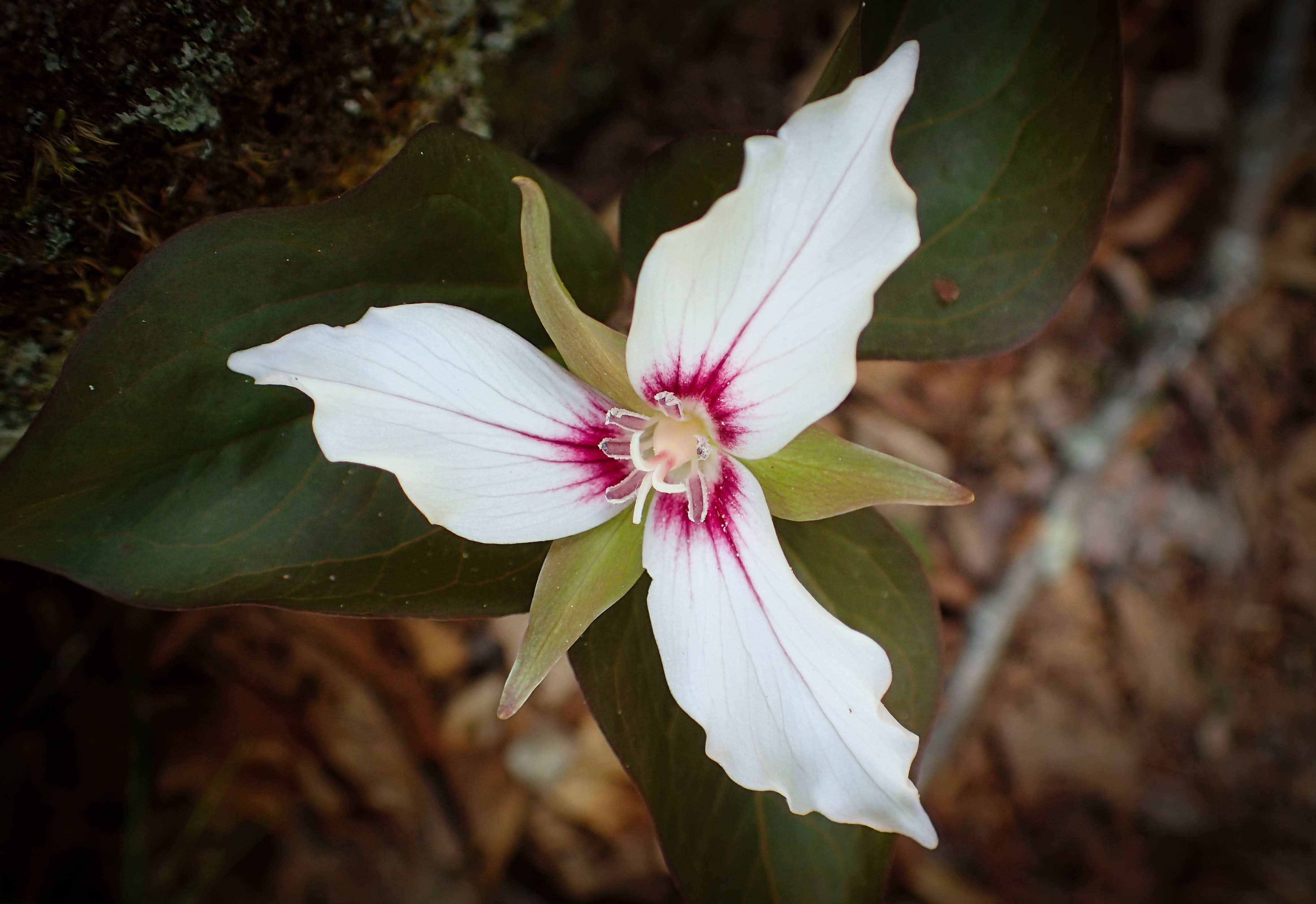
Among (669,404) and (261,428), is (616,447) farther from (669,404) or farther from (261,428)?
(261,428)

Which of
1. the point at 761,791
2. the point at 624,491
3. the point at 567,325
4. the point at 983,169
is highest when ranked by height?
the point at 983,169

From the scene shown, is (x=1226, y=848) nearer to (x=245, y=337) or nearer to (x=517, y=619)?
(x=517, y=619)

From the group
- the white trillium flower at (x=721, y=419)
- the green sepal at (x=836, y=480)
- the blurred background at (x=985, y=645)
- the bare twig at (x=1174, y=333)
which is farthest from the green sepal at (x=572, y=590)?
the bare twig at (x=1174, y=333)

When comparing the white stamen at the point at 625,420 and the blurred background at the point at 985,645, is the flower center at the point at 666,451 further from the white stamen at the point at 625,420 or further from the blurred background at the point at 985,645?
the blurred background at the point at 985,645

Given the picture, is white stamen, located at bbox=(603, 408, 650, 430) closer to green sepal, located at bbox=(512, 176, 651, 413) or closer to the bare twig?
green sepal, located at bbox=(512, 176, 651, 413)

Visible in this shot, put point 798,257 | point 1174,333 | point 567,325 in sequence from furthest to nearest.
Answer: point 1174,333 → point 567,325 → point 798,257

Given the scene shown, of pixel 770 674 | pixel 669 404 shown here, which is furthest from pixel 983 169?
pixel 770 674

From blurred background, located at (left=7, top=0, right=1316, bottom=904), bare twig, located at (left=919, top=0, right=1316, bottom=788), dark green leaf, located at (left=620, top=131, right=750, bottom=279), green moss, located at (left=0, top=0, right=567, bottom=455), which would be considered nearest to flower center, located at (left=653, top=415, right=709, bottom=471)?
dark green leaf, located at (left=620, top=131, right=750, bottom=279)
